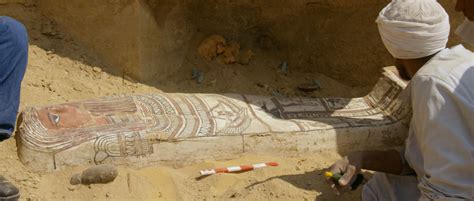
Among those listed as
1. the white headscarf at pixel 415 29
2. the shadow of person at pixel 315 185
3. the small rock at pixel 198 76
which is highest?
the white headscarf at pixel 415 29

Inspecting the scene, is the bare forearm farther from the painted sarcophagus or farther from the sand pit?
the painted sarcophagus

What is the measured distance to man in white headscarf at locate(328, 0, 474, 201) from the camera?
283 cm

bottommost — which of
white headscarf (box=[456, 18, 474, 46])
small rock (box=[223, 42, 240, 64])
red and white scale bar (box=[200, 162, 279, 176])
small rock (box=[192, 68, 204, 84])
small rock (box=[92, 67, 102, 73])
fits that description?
red and white scale bar (box=[200, 162, 279, 176])

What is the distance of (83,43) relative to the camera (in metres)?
5.10

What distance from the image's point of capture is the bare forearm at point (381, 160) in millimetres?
3309

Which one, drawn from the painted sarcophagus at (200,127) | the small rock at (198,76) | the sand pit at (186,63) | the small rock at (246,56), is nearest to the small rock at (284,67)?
the sand pit at (186,63)

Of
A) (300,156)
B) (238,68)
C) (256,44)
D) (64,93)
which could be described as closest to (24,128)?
(64,93)

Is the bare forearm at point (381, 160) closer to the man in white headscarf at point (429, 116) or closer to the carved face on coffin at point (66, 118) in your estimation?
the man in white headscarf at point (429, 116)

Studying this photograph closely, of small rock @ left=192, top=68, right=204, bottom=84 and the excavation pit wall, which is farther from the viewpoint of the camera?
small rock @ left=192, top=68, right=204, bottom=84

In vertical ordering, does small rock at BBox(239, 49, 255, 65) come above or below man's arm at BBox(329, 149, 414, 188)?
below

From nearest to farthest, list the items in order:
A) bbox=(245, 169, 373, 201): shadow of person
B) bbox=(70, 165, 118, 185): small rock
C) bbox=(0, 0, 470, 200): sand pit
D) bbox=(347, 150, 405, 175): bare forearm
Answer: bbox=(347, 150, 405, 175): bare forearm, bbox=(70, 165, 118, 185): small rock, bbox=(0, 0, 470, 200): sand pit, bbox=(245, 169, 373, 201): shadow of person

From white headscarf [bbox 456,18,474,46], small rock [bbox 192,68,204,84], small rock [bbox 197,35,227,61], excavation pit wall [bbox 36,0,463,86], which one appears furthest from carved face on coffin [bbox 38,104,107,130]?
white headscarf [bbox 456,18,474,46]

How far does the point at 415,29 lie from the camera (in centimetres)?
315

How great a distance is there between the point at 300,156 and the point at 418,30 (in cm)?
139
